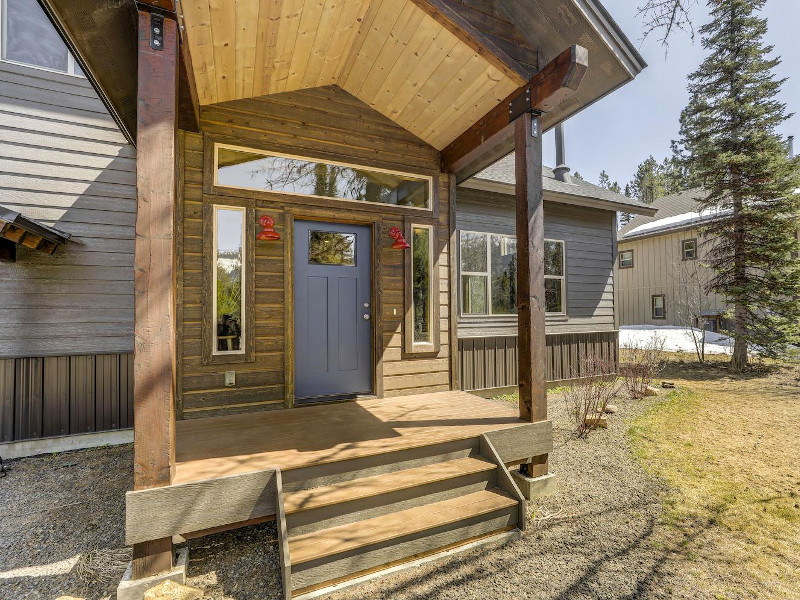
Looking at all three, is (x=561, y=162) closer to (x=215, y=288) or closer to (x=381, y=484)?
(x=215, y=288)

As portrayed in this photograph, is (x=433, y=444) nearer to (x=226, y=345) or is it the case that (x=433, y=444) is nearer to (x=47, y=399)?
(x=226, y=345)

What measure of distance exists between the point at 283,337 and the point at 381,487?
1894mm

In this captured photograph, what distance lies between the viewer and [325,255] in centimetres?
401

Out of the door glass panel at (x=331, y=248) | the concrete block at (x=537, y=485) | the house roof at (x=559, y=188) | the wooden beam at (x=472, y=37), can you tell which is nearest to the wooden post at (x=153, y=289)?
the wooden beam at (x=472, y=37)

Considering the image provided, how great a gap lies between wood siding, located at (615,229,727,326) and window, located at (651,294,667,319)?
123mm

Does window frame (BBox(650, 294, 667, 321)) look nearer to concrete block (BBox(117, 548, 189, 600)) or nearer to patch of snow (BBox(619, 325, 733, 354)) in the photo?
patch of snow (BBox(619, 325, 733, 354))

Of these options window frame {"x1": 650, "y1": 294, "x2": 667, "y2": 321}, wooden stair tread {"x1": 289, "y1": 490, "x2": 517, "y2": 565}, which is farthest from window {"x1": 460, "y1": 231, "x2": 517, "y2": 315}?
window frame {"x1": 650, "y1": 294, "x2": 667, "y2": 321}

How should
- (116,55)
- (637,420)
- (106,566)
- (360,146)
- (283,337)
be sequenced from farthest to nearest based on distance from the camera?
(637,420), (360,146), (283,337), (116,55), (106,566)

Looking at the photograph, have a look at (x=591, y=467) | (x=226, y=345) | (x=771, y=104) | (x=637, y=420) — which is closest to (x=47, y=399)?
(x=226, y=345)

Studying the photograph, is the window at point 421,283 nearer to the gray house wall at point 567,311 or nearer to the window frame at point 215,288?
the gray house wall at point 567,311

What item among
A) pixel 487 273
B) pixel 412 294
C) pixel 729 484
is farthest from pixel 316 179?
pixel 729 484

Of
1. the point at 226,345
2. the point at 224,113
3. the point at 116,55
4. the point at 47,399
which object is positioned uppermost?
the point at 224,113

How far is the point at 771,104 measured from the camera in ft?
25.7

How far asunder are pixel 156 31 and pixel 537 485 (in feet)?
12.7
